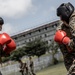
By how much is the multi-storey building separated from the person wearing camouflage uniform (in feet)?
253

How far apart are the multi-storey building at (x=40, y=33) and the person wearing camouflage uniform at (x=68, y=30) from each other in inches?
3040

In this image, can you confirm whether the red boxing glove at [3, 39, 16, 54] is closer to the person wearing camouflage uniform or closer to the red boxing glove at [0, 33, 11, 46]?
the red boxing glove at [0, 33, 11, 46]

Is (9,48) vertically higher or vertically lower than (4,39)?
lower

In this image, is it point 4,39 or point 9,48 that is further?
point 9,48

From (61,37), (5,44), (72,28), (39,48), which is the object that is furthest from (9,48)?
(39,48)

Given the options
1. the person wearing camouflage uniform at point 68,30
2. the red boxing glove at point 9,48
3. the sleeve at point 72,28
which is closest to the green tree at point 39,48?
the red boxing glove at point 9,48

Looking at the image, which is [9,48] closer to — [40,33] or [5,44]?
[5,44]

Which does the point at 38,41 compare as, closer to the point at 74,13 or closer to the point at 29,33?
the point at 29,33

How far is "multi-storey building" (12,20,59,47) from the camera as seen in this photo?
8656 cm

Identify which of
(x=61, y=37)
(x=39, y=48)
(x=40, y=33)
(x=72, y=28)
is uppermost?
(x=72, y=28)

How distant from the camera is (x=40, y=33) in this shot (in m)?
89.2

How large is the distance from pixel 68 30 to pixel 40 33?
83.5 m

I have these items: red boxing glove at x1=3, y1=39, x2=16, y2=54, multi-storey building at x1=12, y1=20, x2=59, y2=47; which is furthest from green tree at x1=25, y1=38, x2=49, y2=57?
red boxing glove at x1=3, y1=39, x2=16, y2=54

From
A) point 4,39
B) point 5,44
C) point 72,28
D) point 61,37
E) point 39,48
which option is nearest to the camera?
point 72,28
